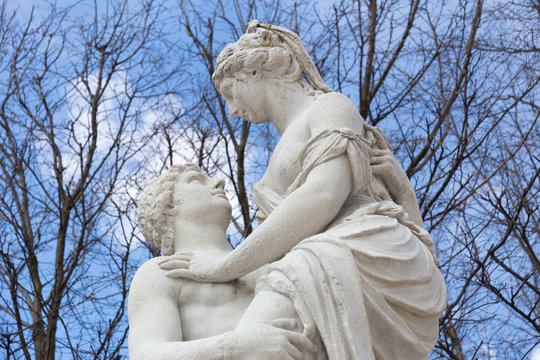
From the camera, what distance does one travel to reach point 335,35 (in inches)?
387

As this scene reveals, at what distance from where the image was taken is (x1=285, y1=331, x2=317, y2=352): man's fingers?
11.4ft

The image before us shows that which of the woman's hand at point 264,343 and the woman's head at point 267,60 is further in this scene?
A: the woman's head at point 267,60

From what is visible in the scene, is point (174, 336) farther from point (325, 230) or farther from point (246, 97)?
point (246, 97)

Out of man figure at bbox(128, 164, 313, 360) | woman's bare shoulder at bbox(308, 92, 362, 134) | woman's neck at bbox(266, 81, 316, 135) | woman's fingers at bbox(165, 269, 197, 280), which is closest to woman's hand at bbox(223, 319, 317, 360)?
man figure at bbox(128, 164, 313, 360)

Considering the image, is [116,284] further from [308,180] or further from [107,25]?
[308,180]

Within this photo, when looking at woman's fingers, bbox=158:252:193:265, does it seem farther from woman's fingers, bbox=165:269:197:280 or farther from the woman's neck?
the woman's neck

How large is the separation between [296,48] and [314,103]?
410mm

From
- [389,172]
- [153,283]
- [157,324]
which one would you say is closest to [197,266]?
[153,283]

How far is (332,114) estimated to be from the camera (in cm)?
425

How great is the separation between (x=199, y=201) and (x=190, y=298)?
20.4 inches

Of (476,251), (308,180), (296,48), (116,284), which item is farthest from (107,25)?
(308,180)

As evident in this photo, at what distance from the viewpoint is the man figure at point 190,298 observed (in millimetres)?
3459

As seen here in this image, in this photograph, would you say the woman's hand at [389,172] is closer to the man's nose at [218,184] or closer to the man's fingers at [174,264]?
the man's nose at [218,184]

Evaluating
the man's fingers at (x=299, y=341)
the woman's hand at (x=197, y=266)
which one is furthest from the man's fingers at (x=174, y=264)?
the man's fingers at (x=299, y=341)
